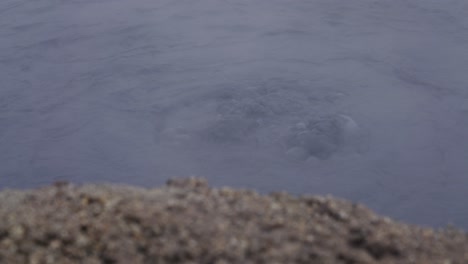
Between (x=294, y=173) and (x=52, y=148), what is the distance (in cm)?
245

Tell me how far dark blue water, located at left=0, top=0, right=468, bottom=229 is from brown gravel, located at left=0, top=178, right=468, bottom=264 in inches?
84.1

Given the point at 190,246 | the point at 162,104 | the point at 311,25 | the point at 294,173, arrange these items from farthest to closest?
the point at 311,25 → the point at 162,104 → the point at 294,173 → the point at 190,246

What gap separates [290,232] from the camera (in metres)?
2.86

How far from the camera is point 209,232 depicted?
283 centimetres

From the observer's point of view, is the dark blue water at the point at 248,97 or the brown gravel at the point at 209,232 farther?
the dark blue water at the point at 248,97

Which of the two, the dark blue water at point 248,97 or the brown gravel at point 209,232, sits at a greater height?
the brown gravel at point 209,232

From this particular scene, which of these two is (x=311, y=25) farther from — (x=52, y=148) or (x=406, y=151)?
(x=52, y=148)

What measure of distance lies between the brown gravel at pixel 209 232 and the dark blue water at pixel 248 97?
2.14 metres

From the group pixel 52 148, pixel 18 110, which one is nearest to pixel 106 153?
pixel 52 148

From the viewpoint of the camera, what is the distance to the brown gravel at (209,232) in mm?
2744

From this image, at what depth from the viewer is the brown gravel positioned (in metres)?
2.74

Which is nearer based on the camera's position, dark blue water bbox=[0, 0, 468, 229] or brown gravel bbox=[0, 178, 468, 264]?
brown gravel bbox=[0, 178, 468, 264]

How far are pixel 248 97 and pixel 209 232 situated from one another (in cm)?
406

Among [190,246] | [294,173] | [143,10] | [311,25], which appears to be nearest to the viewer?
[190,246]
